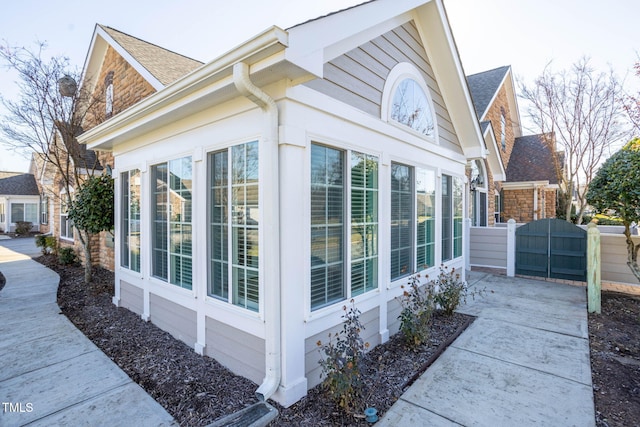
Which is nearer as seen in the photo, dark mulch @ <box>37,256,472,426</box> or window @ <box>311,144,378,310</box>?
dark mulch @ <box>37,256,472,426</box>

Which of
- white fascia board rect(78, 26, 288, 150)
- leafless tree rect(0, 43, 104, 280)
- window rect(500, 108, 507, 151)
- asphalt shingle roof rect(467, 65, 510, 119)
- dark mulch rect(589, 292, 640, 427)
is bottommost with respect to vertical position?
dark mulch rect(589, 292, 640, 427)

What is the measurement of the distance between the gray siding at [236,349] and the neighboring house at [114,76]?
4.77m

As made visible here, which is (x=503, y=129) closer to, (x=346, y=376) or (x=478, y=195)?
(x=478, y=195)

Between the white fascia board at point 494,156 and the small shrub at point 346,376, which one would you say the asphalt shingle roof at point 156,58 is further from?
the white fascia board at point 494,156

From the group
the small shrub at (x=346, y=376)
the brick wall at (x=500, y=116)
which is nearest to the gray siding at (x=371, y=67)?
the small shrub at (x=346, y=376)

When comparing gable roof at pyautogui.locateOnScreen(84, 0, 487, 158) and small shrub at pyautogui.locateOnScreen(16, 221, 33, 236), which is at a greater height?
gable roof at pyautogui.locateOnScreen(84, 0, 487, 158)

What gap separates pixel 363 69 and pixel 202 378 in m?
4.20

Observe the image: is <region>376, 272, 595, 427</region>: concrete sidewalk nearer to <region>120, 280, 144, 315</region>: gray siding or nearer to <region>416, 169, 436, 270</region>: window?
<region>416, 169, 436, 270</region>: window

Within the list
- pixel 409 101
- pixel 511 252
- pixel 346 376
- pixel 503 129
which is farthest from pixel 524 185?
pixel 346 376

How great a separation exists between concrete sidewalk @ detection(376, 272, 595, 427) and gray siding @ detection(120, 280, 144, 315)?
4489 millimetres

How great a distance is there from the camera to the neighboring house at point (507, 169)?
1126 cm

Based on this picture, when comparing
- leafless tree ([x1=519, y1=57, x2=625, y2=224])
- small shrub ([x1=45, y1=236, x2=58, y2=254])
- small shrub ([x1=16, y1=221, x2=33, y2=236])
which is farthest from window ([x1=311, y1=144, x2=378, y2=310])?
small shrub ([x1=16, y1=221, x2=33, y2=236])

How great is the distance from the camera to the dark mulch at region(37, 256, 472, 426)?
112 inches

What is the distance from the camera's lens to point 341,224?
143 inches
